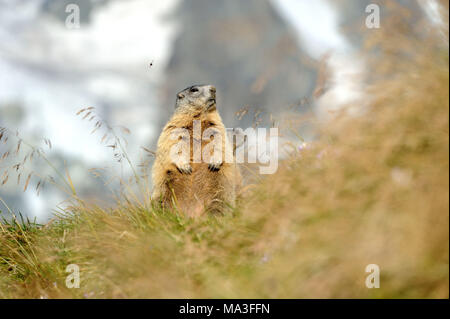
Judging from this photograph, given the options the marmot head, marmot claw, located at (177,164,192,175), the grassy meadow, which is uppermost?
the marmot head

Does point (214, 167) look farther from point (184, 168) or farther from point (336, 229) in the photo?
point (336, 229)

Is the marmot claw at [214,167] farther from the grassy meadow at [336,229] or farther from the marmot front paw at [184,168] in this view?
the grassy meadow at [336,229]

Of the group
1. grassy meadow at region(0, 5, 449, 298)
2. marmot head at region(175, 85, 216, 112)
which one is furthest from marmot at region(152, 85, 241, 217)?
grassy meadow at region(0, 5, 449, 298)

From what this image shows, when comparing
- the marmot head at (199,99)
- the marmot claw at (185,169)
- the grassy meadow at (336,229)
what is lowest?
the grassy meadow at (336,229)

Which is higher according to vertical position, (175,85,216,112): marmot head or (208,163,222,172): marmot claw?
(175,85,216,112): marmot head

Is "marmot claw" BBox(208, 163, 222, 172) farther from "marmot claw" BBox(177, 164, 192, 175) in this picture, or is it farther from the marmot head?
the marmot head

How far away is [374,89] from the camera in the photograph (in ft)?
10.8

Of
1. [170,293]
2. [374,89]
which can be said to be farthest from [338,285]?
[374,89]

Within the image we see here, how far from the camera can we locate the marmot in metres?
5.59

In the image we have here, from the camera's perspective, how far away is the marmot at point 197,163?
5.59 m

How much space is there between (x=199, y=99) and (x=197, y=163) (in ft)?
3.66

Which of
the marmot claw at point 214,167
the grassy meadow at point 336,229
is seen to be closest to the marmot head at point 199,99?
the marmot claw at point 214,167

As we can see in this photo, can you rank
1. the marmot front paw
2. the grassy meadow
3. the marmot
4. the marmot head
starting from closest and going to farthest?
1. the grassy meadow
2. the marmot
3. the marmot front paw
4. the marmot head
